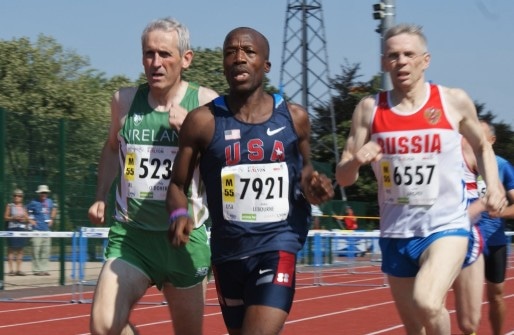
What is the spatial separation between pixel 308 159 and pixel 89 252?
11.9 metres

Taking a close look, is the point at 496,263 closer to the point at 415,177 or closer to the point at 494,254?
the point at 494,254

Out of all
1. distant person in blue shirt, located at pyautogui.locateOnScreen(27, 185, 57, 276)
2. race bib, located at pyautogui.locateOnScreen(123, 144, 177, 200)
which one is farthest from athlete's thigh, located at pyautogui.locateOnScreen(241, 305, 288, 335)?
distant person in blue shirt, located at pyautogui.locateOnScreen(27, 185, 57, 276)

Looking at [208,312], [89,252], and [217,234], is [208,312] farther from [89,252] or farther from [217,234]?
[217,234]

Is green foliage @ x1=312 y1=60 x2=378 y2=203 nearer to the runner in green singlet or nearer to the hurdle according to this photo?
the hurdle

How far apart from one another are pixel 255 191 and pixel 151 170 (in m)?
0.78

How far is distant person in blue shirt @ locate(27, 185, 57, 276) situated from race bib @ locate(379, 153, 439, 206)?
10.9 m

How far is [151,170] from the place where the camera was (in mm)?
6176

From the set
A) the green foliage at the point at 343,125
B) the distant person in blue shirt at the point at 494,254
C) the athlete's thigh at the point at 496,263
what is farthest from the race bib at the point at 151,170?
the green foliage at the point at 343,125

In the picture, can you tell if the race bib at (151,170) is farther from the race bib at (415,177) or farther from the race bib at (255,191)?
the race bib at (415,177)

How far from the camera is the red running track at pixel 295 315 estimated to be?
11.5m

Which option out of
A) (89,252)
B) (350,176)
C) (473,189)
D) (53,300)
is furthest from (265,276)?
(89,252)

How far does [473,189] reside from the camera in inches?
330

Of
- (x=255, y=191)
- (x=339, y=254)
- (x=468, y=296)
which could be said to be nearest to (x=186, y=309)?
(x=255, y=191)

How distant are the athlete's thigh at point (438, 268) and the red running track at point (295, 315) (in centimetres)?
471
